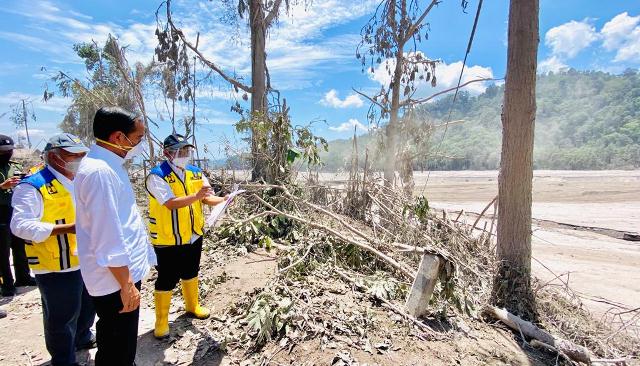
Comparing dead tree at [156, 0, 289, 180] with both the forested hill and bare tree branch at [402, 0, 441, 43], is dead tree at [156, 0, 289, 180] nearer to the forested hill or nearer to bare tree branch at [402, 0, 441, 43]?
bare tree branch at [402, 0, 441, 43]

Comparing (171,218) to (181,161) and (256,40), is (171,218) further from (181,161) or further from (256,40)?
(256,40)

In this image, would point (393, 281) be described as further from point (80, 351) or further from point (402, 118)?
point (402, 118)

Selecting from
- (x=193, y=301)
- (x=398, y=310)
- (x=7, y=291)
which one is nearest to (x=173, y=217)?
(x=193, y=301)

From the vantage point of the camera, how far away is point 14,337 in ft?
11.6

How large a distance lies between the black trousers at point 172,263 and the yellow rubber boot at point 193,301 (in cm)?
24

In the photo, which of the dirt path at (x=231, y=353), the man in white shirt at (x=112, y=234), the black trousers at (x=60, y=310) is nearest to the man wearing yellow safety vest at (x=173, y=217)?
the dirt path at (x=231, y=353)

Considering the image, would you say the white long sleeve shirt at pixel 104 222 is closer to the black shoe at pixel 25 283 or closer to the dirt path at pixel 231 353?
the dirt path at pixel 231 353

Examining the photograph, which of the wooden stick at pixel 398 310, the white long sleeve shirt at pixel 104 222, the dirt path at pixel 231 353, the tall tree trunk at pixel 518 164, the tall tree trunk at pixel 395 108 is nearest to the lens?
the white long sleeve shirt at pixel 104 222

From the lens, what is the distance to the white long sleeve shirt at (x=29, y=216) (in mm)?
2387

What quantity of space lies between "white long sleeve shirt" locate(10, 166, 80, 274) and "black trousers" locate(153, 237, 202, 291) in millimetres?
728

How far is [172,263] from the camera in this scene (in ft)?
10.5

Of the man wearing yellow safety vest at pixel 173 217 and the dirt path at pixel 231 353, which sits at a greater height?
the man wearing yellow safety vest at pixel 173 217

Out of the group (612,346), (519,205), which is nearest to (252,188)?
(519,205)

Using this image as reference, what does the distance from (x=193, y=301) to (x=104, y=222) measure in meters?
2.10
